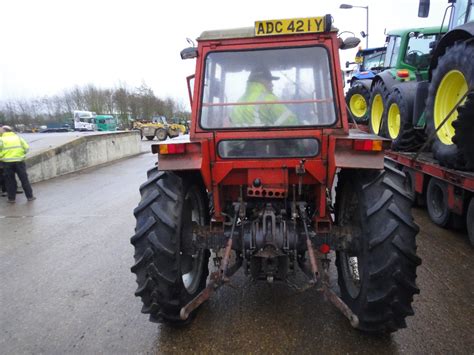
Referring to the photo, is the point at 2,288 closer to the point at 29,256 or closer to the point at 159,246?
the point at 29,256

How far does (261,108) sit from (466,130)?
237cm

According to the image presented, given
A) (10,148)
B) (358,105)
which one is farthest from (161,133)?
(358,105)

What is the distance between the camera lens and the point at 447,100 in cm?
479

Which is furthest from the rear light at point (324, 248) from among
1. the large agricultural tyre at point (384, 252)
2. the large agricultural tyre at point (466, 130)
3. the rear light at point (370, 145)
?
the large agricultural tyre at point (466, 130)

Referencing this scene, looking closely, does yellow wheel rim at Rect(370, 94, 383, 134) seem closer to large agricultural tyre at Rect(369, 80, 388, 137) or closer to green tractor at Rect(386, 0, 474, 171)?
large agricultural tyre at Rect(369, 80, 388, 137)

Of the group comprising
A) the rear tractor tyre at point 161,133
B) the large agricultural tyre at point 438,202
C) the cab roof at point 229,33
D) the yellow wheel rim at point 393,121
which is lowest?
the rear tractor tyre at point 161,133

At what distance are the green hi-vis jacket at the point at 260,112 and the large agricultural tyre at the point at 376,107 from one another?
17.3 ft

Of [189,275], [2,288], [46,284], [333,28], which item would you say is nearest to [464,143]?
[333,28]

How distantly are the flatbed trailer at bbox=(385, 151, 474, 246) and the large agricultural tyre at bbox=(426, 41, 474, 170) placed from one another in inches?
7.0

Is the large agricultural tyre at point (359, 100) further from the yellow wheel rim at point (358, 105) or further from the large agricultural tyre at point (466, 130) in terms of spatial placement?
the large agricultural tyre at point (466, 130)

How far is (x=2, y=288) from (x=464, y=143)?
5192 millimetres

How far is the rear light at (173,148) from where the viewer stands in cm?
266

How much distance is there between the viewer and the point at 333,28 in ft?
9.29

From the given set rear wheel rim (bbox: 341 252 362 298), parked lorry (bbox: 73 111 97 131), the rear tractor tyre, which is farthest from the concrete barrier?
parked lorry (bbox: 73 111 97 131)
